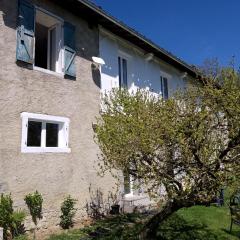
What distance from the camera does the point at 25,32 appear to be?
365 inches

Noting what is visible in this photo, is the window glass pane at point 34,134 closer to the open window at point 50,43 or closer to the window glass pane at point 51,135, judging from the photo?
the window glass pane at point 51,135

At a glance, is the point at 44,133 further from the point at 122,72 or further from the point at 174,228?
the point at 122,72

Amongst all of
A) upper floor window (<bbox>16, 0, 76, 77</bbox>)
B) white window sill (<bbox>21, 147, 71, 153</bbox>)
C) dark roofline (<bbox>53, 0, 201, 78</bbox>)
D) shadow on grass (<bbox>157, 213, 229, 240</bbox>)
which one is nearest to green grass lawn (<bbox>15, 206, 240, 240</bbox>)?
shadow on grass (<bbox>157, 213, 229, 240</bbox>)

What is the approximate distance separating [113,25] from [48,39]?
2525mm

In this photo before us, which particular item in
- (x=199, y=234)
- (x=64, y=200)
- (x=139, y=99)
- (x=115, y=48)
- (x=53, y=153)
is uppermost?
(x=115, y=48)

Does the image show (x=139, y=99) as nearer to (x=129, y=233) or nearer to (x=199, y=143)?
(x=199, y=143)

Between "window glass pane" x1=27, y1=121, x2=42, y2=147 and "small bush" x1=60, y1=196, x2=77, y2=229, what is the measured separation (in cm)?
175

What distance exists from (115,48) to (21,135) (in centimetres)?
573

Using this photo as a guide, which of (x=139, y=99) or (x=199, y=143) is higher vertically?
(x=139, y=99)

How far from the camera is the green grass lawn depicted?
8.51m

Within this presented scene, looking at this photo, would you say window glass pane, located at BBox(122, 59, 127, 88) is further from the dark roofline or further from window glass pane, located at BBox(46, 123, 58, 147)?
window glass pane, located at BBox(46, 123, 58, 147)

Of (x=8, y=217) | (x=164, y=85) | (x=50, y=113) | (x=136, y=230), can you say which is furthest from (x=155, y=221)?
(x=164, y=85)

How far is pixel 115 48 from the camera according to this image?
12.9 metres

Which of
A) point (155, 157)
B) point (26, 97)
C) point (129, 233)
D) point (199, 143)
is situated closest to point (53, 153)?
point (26, 97)
